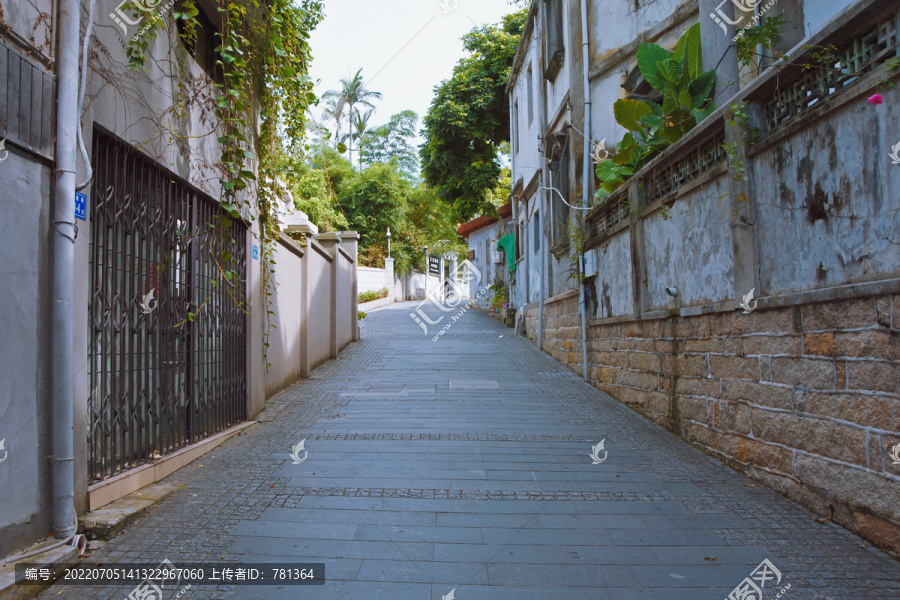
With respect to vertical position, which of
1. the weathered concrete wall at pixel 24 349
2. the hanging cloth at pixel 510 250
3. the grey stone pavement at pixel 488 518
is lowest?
the grey stone pavement at pixel 488 518

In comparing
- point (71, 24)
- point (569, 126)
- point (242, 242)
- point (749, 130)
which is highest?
point (569, 126)

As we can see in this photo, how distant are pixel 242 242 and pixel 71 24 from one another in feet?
11.1

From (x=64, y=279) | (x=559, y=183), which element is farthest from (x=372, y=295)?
(x=64, y=279)

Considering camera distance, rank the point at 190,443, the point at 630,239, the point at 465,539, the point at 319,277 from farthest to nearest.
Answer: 1. the point at 319,277
2. the point at 630,239
3. the point at 190,443
4. the point at 465,539

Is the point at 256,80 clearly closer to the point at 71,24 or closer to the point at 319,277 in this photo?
the point at 71,24

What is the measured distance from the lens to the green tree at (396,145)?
48.8 m

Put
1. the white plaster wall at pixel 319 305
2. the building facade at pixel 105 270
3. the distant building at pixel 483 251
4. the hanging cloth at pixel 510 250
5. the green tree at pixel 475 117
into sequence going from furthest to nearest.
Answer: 1. the distant building at pixel 483 251
2. the green tree at pixel 475 117
3. the hanging cloth at pixel 510 250
4. the white plaster wall at pixel 319 305
5. the building facade at pixel 105 270

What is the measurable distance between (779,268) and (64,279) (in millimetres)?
4928

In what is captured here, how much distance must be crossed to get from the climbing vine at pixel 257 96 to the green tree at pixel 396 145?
4247 cm

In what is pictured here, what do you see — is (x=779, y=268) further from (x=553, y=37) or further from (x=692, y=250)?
(x=553, y=37)

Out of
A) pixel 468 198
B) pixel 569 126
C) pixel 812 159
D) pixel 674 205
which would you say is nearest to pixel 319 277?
pixel 569 126

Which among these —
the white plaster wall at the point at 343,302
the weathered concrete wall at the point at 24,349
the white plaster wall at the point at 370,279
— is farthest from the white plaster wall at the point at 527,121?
the white plaster wall at the point at 370,279

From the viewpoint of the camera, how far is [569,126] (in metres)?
11.7

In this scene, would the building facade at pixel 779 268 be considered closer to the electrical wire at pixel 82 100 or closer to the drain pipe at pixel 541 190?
the drain pipe at pixel 541 190
